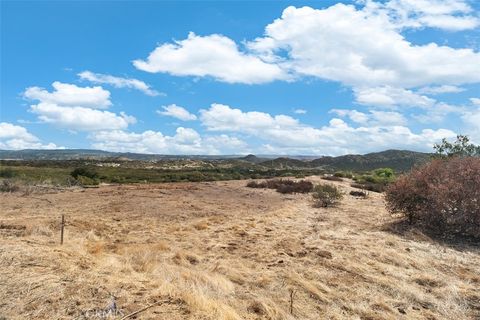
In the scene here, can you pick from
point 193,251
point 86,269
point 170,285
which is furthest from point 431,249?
point 86,269

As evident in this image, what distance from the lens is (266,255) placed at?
10648mm

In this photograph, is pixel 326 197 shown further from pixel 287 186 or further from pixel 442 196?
pixel 287 186

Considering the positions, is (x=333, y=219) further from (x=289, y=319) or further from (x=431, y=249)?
(x=289, y=319)

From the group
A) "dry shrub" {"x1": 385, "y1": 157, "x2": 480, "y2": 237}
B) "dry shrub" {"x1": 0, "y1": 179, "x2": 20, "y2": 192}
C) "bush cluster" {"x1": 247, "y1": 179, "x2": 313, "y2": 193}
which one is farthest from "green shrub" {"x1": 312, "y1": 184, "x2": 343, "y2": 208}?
"dry shrub" {"x1": 0, "y1": 179, "x2": 20, "y2": 192}

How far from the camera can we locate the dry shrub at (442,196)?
43.5 feet

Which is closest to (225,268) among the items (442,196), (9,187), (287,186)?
(442,196)

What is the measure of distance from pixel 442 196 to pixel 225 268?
818 cm

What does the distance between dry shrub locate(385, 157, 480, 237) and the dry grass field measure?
1.02 metres

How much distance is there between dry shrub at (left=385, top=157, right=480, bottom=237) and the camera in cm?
1325

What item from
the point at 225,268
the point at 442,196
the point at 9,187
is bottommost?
the point at 225,268

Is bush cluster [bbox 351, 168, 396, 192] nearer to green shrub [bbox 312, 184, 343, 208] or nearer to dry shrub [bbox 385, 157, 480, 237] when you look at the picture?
green shrub [bbox 312, 184, 343, 208]

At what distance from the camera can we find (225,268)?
9164 mm

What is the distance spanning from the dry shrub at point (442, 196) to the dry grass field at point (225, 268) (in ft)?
3.34

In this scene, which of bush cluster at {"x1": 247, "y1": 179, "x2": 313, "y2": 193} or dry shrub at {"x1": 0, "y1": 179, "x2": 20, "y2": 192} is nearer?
dry shrub at {"x1": 0, "y1": 179, "x2": 20, "y2": 192}
